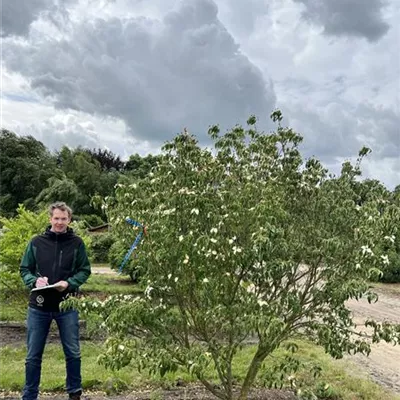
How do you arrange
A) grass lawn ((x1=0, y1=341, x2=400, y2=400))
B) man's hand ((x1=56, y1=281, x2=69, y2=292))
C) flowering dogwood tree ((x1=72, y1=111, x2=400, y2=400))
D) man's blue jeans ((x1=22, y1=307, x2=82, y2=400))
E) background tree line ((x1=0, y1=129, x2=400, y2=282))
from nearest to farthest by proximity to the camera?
1. flowering dogwood tree ((x1=72, y1=111, x2=400, y2=400))
2. man's hand ((x1=56, y1=281, x2=69, y2=292))
3. man's blue jeans ((x1=22, y1=307, x2=82, y2=400))
4. grass lawn ((x1=0, y1=341, x2=400, y2=400))
5. background tree line ((x1=0, y1=129, x2=400, y2=282))

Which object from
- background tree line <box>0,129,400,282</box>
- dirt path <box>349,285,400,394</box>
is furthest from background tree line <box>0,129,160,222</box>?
dirt path <box>349,285,400,394</box>

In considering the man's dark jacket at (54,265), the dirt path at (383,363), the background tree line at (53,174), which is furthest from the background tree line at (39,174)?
the man's dark jacket at (54,265)

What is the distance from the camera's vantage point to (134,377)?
5762 millimetres

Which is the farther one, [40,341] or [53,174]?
[53,174]

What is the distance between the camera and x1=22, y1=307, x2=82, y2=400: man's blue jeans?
179 inches

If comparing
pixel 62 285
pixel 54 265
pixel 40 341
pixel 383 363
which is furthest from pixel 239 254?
pixel 383 363

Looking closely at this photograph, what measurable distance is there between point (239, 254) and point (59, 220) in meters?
1.90

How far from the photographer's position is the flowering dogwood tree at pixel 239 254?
3680mm

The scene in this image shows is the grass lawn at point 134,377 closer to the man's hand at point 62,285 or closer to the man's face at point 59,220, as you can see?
the man's hand at point 62,285

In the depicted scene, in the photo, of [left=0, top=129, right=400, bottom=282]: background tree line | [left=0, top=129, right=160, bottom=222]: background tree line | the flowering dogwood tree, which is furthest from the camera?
[left=0, top=129, right=160, bottom=222]: background tree line

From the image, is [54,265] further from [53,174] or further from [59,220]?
[53,174]

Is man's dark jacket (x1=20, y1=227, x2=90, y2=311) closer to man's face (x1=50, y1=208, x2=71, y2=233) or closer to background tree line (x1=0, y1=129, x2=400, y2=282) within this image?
man's face (x1=50, y1=208, x2=71, y2=233)

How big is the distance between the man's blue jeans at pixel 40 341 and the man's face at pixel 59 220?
0.76 meters

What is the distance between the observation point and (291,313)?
394cm
